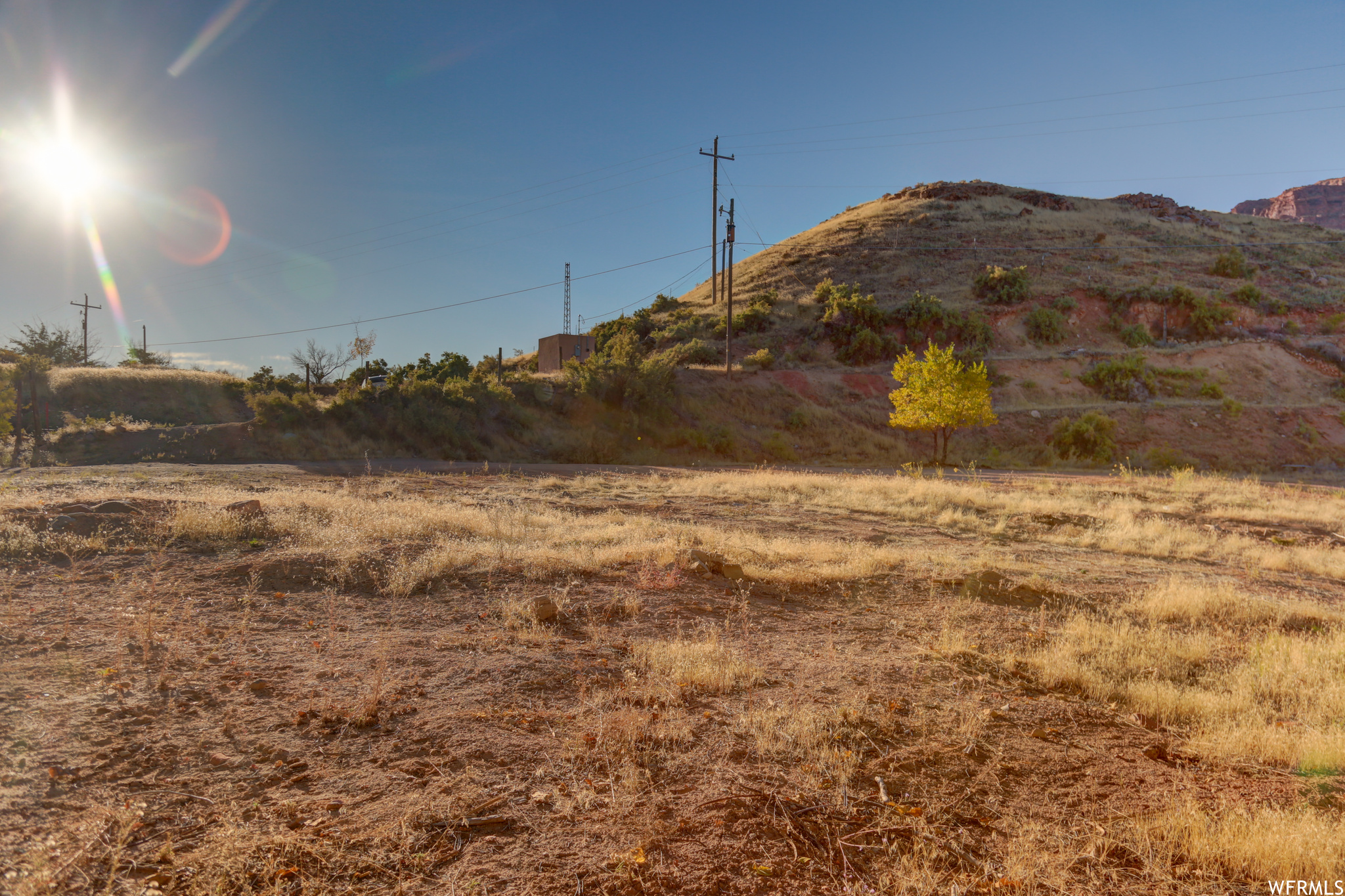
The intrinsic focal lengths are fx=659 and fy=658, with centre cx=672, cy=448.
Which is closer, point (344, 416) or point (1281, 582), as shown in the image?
point (1281, 582)

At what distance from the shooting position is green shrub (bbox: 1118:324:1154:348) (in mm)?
48562

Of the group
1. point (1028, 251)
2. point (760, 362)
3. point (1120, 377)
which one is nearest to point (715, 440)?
A: point (760, 362)

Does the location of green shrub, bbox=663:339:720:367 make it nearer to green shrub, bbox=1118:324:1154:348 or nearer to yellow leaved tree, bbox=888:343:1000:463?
yellow leaved tree, bbox=888:343:1000:463

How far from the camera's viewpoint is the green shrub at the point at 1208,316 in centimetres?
5000

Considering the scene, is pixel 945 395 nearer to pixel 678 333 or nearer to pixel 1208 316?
pixel 678 333

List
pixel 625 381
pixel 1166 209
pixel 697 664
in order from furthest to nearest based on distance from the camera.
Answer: pixel 1166 209 → pixel 625 381 → pixel 697 664

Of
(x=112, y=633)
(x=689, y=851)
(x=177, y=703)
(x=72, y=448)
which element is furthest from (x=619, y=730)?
(x=72, y=448)

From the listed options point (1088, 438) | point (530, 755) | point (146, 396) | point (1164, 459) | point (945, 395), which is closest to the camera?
point (530, 755)

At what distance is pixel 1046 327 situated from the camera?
49562mm

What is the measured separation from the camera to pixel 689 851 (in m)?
3.12

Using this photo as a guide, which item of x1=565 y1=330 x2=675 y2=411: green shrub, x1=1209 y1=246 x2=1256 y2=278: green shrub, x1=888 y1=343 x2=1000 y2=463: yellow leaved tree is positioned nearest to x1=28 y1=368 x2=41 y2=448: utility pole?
x1=565 y1=330 x2=675 y2=411: green shrub

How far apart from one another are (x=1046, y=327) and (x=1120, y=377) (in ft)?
32.3

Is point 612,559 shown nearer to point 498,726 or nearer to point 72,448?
point 498,726

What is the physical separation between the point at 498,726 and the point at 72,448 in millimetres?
30278
